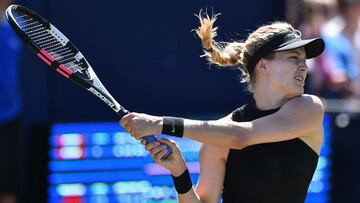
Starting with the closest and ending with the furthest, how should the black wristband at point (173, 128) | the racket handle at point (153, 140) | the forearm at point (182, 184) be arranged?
the black wristband at point (173, 128) < the racket handle at point (153, 140) < the forearm at point (182, 184)

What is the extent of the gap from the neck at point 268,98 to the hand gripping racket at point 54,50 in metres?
0.61

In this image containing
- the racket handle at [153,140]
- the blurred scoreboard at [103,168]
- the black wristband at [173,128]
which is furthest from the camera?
the blurred scoreboard at [103,168]

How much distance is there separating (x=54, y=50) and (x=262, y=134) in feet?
3.66

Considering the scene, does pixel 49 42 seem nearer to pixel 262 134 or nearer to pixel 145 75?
pixel 262 134

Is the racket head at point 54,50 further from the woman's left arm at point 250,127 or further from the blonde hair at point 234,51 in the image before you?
the blonde hair at point 234,51

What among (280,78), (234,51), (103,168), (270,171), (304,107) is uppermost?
(234,51)

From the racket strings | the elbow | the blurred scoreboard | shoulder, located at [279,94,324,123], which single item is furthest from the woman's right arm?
the blurred scoreboard

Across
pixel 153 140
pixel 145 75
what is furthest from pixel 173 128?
pixel 145 75

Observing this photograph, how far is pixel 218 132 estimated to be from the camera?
11.9ft

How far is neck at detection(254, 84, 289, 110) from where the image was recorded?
3844mm

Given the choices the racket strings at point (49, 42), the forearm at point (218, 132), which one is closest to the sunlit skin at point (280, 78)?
the forearm at point (218, 132)

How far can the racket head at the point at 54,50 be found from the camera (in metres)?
3.90

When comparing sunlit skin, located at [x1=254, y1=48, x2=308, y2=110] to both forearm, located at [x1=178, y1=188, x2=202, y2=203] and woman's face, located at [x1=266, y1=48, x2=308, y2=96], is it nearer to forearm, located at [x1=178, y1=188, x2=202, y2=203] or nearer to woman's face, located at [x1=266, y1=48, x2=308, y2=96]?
woman's face, located at [x1=266, y1=48, x2=308, y2=96]

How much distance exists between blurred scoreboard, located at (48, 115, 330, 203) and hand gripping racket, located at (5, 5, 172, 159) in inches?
85.5
